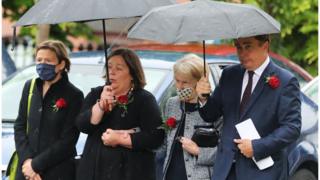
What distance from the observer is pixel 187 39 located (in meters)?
5.05

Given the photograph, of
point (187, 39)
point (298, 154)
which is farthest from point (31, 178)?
point (298, 154)

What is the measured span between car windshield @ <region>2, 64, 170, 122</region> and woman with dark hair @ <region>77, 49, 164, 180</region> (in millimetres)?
1314

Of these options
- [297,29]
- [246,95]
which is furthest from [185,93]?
[297,29]

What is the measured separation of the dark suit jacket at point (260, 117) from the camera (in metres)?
5.26

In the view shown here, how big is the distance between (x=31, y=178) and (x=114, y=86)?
0.86m

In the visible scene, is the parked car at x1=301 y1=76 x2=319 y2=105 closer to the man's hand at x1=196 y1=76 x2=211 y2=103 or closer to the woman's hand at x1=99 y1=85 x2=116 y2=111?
the man's hand at x1=196 y1=76 x2=211 y2=103

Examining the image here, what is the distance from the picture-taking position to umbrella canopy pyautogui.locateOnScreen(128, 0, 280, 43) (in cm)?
508

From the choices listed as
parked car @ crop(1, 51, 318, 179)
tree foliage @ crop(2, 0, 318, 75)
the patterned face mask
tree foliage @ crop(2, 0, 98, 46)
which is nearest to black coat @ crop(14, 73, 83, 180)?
the patterned face mask

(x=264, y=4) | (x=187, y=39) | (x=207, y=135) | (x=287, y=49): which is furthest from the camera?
(x=287, y=49)

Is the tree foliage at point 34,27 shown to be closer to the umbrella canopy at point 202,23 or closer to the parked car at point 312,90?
the parked car at point 312,90

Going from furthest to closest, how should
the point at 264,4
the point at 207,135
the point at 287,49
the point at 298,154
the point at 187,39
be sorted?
the point at 287,49 → the point at 264,4 → the point at 298,154 → the point at 207,135 → the point at 187,39

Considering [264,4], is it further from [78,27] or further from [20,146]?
[20,146]

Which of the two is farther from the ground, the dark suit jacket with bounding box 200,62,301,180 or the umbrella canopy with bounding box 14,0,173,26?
the umbrella canopy with bounding box 14,0,173,26

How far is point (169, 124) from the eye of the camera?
5762mm
